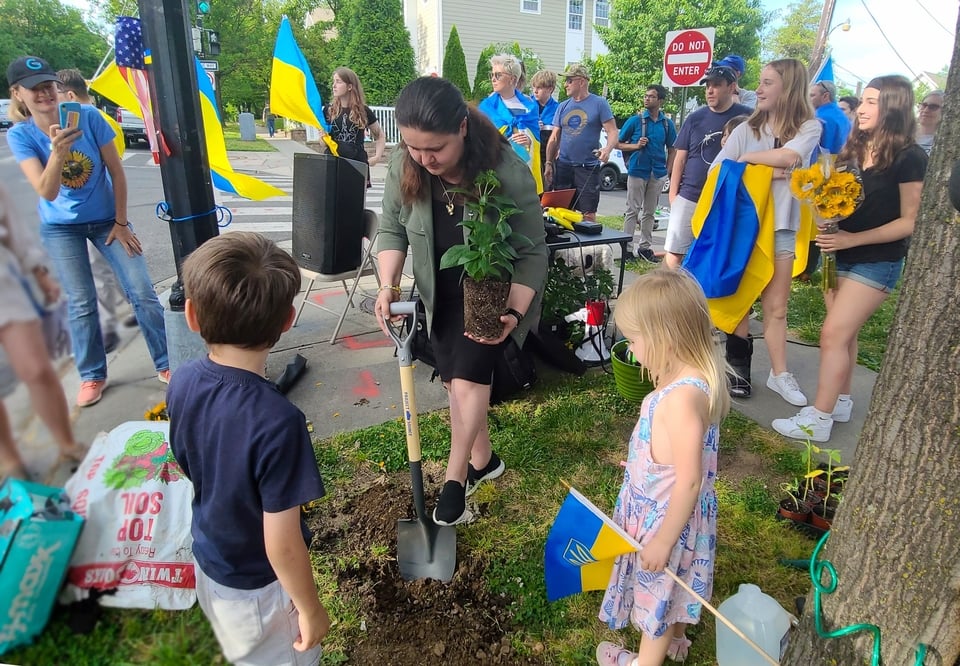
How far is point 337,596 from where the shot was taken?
214 cm

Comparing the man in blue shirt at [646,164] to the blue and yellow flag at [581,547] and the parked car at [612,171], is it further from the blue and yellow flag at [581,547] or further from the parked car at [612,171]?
the parked car at [612,171]

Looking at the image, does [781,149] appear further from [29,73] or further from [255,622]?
[29,73]

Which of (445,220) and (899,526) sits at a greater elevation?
(445,220)

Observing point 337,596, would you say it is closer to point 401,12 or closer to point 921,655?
A: point 921,655

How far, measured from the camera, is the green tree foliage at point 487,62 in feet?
64.4

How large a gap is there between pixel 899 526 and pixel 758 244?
248cm

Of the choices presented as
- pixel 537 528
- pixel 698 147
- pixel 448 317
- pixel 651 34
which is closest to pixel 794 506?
pixel 537 528

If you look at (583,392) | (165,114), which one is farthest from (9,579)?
(583,392)

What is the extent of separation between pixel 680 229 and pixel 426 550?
3262 millimetres

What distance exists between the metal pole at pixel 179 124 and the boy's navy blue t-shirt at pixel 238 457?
1704 mm

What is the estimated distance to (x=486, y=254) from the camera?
215 cm

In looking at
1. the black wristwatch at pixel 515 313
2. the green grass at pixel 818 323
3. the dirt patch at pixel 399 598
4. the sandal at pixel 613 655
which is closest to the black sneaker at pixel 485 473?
the dirt patch at pixel 399 598

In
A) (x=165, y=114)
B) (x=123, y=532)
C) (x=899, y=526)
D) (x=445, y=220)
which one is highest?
(x=165, y=114)

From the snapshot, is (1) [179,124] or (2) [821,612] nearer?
(2) [821,612]
